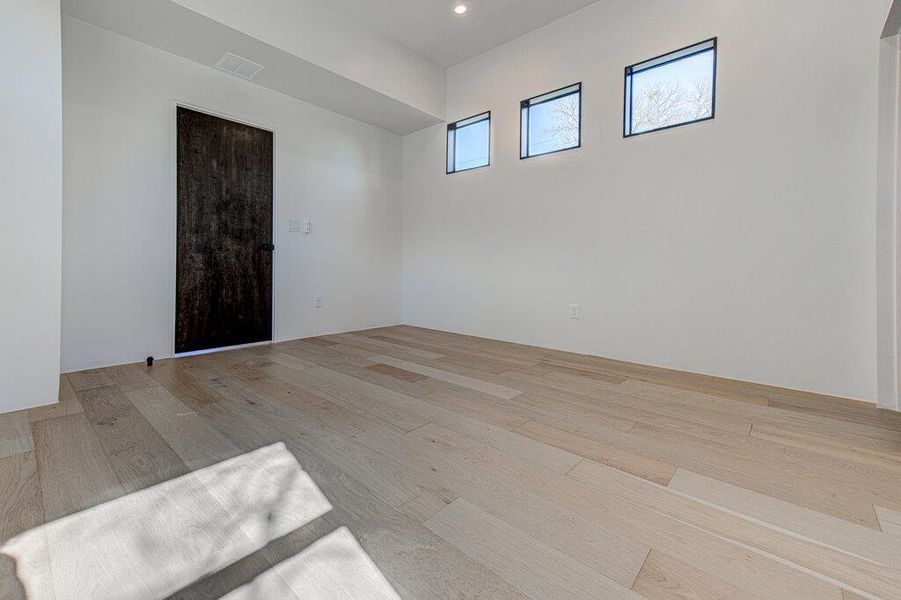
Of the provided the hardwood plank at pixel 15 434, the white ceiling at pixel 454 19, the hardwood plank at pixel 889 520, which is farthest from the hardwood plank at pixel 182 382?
the white ceiling at pixel 454 19

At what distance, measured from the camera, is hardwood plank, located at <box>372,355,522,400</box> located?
8.04 ft

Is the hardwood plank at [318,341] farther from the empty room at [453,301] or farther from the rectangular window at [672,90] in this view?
the rectangular window at [672,90]

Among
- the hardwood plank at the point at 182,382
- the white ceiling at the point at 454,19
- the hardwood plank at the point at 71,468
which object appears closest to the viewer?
the hardwood plank at the point at 71,468

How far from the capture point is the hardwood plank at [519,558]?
3.08ft

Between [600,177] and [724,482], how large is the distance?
8.41 ft

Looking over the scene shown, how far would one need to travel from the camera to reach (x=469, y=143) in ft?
14.4

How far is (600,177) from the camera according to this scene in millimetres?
3330

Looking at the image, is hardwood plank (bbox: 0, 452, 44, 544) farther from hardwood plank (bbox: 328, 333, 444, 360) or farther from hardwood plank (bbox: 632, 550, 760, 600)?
hardwood plank (bbox: 328, 333, 444, 360)

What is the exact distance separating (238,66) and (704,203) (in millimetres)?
3858

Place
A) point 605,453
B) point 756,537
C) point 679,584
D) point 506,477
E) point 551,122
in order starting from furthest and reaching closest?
1. point 551,122
2. point 605,453
3. point 506,477
4. point 756,537
5. point 679,584

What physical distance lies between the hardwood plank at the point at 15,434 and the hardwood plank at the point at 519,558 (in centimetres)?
178

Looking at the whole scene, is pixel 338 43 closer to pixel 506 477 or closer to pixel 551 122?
pixel 551 122

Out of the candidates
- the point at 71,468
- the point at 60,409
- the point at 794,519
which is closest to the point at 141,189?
the point at 60,409

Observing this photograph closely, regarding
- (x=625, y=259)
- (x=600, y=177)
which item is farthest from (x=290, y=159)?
(x=625, y=259)
